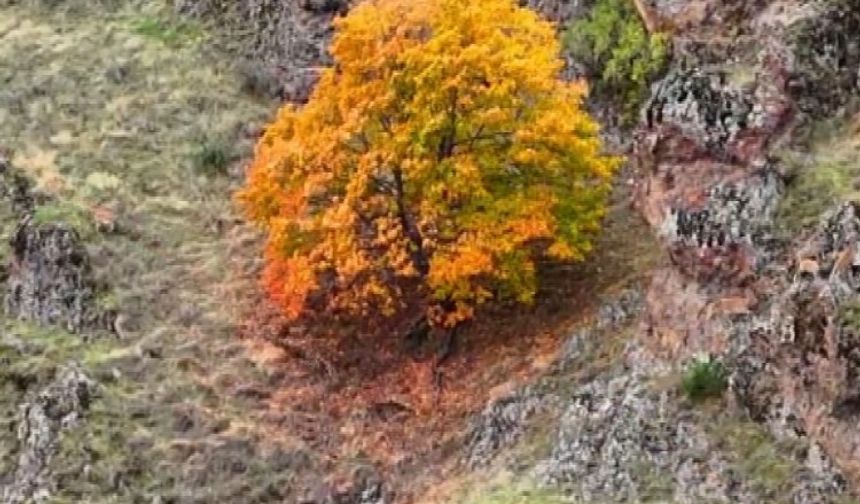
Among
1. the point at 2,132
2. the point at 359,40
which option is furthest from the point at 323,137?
the point at 2,132

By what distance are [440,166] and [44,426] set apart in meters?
10.1

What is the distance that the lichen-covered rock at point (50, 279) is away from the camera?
37969mm

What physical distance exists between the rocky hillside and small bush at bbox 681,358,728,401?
0.14 ft

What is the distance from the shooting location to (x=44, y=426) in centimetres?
3450

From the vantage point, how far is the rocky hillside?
1091 inches

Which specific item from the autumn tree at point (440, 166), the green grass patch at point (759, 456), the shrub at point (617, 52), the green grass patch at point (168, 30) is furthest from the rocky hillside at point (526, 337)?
the green grass patch at point (168, 30)

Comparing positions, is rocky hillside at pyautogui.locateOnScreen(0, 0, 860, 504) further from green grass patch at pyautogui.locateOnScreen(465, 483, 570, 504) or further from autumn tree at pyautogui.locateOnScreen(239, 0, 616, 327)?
autumn tree at pyautogui.locateOnScreen(239, 0, 616, 327)

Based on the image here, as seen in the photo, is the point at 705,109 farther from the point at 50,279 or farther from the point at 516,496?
the point at 50,279

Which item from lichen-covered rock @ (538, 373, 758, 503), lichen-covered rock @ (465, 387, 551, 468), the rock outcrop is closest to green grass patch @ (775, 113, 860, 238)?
the rock outcrop

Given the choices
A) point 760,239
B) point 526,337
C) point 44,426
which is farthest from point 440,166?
point 44,426

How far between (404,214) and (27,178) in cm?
1307

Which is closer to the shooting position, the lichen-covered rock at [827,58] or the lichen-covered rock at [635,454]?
the lichen-covered rock at [635,454]

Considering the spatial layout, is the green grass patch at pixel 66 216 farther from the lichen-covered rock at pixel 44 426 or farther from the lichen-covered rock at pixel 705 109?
the lichen-covered rock at pixel 705 109

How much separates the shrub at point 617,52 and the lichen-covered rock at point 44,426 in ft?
45.0
